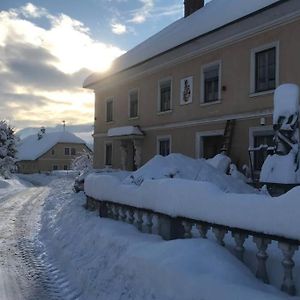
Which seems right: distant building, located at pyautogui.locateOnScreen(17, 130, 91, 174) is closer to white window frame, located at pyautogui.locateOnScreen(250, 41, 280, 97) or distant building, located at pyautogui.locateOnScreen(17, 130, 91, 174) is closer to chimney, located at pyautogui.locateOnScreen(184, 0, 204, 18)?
chimney, located at pyautogui.locateOnScreen(184, 0, 204, 18)

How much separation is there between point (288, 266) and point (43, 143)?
248 ft

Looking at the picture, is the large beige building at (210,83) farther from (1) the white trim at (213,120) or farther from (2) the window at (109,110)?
(2) the window at (109,110)

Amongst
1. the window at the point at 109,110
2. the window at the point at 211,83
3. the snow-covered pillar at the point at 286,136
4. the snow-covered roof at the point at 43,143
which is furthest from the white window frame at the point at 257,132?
the snow-covered roof at the point at 43,143

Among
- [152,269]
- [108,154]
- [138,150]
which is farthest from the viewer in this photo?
[108,154]

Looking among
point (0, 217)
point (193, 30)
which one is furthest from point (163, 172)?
point (193, 30)

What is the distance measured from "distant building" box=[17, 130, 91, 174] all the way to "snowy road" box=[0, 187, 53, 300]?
6049cm

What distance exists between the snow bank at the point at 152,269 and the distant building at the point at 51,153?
67.7m

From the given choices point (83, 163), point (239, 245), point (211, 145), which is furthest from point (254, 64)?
point (83, 163)

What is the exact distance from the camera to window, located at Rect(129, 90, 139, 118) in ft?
82.6

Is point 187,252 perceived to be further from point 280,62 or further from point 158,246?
point 280,62

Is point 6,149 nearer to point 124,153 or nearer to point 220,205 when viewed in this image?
point 124,153

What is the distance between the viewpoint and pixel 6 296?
→ 6.13 metres

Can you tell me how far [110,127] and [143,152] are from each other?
4.69m

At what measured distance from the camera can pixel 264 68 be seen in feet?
53.5
